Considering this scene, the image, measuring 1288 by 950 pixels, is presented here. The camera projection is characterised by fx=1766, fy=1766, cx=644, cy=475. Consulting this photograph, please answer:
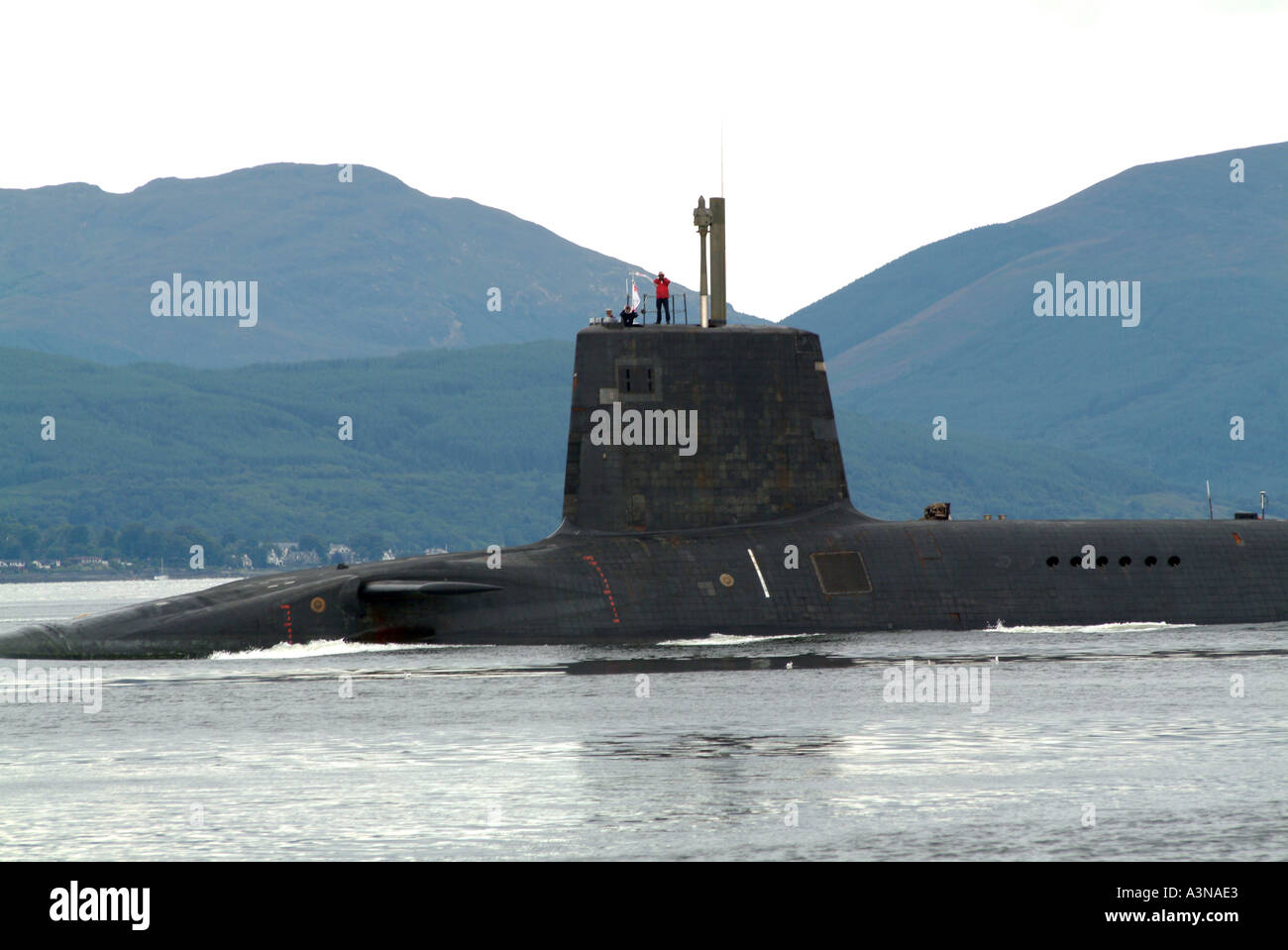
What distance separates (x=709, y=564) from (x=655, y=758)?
1478 centimetres

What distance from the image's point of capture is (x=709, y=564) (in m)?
37.9

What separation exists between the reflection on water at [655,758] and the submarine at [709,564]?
2.92 ft

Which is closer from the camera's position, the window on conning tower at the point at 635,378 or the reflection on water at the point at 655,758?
the reflection on water at the point at 655,758

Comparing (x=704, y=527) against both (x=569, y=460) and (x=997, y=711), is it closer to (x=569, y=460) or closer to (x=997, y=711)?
(x=569, y=460)

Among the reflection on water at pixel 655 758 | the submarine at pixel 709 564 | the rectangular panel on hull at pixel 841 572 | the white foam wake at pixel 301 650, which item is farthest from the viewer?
the rectangular panel on hull at pixel 841 572

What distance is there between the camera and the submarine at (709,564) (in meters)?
37.4

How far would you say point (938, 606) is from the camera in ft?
127

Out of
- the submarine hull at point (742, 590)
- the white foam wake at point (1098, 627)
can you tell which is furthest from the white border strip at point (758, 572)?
the white foam wake at point (1098, 627)

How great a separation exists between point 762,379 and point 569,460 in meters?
4.71

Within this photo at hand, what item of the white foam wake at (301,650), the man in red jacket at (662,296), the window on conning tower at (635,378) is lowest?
the white foam wake at (301,650)

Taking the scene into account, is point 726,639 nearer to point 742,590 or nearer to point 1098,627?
point 742,590

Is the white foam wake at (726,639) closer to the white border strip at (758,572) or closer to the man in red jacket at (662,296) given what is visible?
the white border strip at (758,572)

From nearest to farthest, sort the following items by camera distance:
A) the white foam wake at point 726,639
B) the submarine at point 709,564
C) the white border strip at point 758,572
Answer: the white foam wake at point 726,639 < the submarine at point 709,564 < the white border strip at point 758,572
